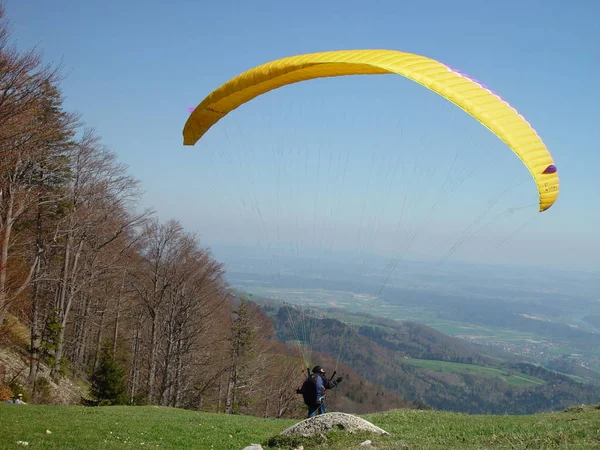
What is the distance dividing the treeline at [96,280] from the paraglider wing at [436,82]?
753 cm

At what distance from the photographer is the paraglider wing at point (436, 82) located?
27.6 feet

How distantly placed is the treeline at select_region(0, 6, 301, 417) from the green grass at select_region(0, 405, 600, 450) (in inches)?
243

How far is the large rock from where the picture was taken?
1007 cm

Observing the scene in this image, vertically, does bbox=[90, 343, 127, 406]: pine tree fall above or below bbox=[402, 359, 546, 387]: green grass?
above

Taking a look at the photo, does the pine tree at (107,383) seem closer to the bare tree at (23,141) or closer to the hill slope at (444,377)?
the bare tree at (23,141)

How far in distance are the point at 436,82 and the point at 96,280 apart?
26459 mm

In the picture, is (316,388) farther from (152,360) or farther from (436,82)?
(152,360)

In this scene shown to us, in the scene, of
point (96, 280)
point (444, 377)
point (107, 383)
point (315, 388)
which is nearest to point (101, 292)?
point (96, 280)

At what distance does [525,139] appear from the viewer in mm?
8570

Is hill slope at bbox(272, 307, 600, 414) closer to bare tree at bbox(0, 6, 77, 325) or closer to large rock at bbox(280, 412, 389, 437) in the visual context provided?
bare tree at bbox(0, 6, 77, 325)

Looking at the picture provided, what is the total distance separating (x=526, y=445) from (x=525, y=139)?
5208mm

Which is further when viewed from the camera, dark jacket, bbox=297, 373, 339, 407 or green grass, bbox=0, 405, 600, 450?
dark jacket, bbox=297, 373, 339, 407

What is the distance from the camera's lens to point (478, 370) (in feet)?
255

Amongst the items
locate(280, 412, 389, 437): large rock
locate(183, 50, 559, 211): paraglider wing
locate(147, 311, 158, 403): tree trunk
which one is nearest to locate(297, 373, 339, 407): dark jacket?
locate(280, 412, 389, 437): large rock
